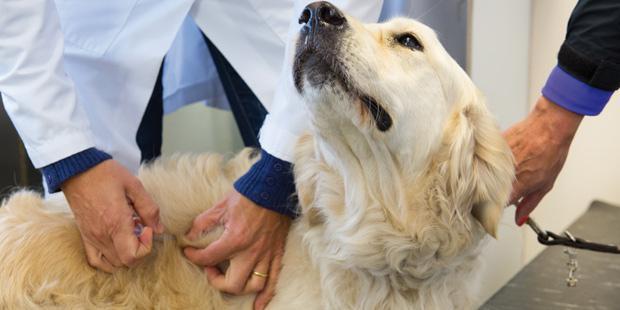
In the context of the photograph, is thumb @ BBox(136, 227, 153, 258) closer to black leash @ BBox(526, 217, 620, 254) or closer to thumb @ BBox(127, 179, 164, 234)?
thumb @ BBox(127, 179, 164, 234)

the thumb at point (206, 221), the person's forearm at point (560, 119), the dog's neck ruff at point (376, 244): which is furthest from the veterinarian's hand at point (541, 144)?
the thumb at point (206, 221)

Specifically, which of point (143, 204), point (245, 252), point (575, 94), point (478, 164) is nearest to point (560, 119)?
point (575, 94)

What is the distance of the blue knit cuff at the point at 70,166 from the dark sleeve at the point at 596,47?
0.70 metres

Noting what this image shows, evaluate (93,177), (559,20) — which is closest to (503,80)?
(559,20)

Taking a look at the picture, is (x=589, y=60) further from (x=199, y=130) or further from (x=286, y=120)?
(x=199, y=130)

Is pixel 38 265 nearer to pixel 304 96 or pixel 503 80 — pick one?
pixel 304 96

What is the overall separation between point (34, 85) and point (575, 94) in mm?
797

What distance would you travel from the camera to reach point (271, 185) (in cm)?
95

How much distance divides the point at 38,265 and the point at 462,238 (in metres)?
0.60

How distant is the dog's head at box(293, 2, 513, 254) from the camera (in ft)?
2.61

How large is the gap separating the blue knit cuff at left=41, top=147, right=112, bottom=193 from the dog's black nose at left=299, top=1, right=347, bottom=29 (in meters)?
0.37

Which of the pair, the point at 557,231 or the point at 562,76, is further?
the point at 557,231

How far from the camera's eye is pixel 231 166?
112cm

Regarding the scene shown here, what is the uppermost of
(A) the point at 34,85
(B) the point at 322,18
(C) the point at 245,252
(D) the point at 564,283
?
(B) the point at 322,18
